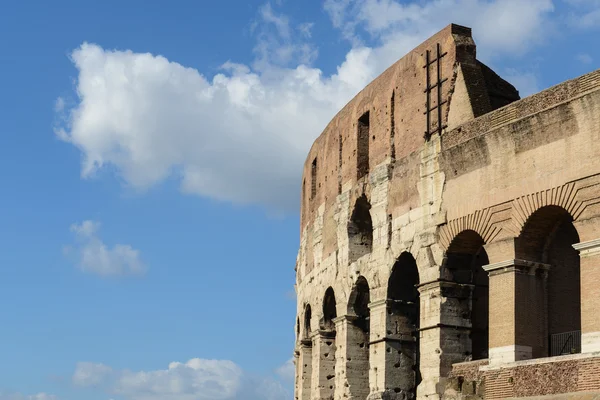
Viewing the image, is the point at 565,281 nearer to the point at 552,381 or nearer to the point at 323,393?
the point at 552,381

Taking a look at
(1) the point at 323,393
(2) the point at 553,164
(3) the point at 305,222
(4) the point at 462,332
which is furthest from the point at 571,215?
(3) the point at 305,222

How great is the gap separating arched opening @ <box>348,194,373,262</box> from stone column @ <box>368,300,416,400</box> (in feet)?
6.67

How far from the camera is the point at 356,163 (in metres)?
21.5

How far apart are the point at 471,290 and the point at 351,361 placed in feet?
13.6

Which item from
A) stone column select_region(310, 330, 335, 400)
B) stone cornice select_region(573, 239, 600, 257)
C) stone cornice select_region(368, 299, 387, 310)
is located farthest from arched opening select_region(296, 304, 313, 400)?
stone cornice select_region(573, 239, 600, 257)

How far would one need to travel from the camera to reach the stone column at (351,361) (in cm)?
2083

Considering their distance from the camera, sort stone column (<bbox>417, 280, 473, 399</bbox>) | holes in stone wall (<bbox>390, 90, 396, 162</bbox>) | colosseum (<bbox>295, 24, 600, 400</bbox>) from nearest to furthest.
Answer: colosseum (<bbox>295, 24, 600, 400</bbox>)
stone column (<bbox>417, 280, 473, 399</bbox>)
holes in stone wall (<bbox>390, 90, 396, 162</bbox>)

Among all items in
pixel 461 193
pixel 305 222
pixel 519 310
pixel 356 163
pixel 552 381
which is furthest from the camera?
pixel 305 222

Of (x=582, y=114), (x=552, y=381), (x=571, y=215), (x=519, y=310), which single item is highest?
(x=582, y=114)

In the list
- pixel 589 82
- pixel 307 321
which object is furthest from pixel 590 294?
pixel 307 321

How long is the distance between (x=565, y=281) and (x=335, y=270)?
21.7 feet

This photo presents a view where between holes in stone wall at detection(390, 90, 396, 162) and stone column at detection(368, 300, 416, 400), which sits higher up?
holes in stone wall at detection(390, 90, 396, 162)

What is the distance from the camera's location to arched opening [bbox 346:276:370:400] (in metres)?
20.9

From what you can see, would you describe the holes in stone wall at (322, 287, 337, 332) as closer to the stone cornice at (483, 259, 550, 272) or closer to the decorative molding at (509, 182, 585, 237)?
the stone cornice at (483, 259, 550, 272)
